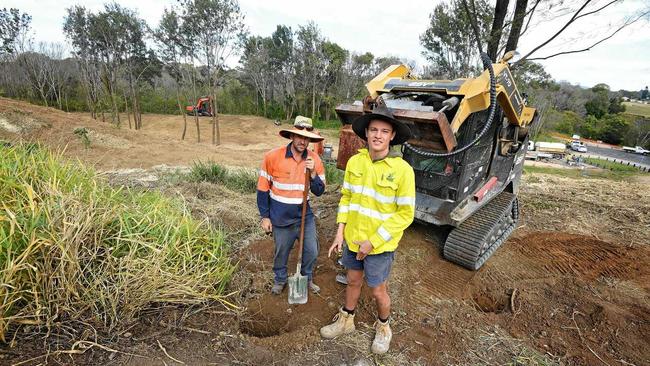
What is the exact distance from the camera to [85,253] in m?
2.32

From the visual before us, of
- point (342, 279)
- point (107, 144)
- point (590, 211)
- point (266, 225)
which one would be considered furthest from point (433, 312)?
point (107, 144)

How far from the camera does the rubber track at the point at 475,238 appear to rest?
3.56m

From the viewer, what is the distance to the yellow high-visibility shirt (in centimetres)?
212

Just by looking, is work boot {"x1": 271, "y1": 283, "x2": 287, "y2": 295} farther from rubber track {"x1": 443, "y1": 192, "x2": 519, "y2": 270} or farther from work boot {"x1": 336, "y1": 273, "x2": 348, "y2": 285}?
rubber track {"x1": 443, "y1": 192, "x2": 519, "y2": 270}

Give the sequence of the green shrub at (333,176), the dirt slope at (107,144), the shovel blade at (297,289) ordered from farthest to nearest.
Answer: the dirt slope at (107,144) < the green shrub at (333,176) < the shovel blade at (297,289)

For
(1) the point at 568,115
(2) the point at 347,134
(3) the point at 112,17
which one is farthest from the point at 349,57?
(1) the point at 568,115

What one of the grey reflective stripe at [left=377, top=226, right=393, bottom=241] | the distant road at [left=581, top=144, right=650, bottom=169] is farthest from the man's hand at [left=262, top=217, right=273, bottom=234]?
the distant road at [left=581, top=144, right=650, bottom=169]

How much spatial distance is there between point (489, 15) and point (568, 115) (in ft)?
153

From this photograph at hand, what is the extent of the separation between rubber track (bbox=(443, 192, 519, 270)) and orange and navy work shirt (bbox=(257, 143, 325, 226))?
188 cm

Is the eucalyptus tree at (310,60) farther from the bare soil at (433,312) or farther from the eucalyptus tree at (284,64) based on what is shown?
the bare soil at (433,312)

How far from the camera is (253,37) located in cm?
2762

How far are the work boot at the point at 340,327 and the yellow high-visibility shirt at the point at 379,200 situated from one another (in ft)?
2.23

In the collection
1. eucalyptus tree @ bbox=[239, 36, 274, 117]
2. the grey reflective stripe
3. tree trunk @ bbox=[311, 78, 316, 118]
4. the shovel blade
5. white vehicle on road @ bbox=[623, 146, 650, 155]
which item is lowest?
white vehicle on road @ bbox=[623, 146, 650, 155]

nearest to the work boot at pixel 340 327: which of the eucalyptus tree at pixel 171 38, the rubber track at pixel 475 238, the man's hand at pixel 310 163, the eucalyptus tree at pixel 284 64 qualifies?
the man's hand at pixel 310 163
